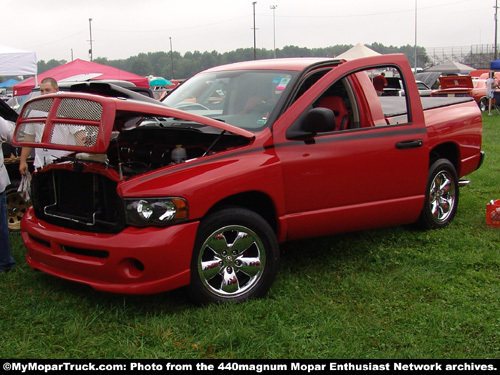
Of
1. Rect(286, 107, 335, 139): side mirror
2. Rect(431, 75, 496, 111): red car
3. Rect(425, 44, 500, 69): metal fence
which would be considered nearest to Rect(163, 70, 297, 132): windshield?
Rect(286, 107, 335, 139): side mirror

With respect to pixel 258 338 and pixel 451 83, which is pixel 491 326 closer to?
pixel 258 338

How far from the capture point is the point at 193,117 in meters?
3.84

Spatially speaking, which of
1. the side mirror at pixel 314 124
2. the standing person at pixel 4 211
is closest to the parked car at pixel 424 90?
the side mirror at pixel 314 124

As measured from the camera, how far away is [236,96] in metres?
4.77

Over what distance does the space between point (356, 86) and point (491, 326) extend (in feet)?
7.51

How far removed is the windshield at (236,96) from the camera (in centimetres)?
448

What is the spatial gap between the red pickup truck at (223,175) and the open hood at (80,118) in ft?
0.03

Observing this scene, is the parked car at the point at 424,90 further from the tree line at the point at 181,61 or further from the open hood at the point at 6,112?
the tree line at the point at 181,61

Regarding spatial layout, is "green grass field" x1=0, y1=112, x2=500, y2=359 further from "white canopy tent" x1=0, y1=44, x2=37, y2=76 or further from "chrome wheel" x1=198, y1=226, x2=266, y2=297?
"white canopy tent" x1=0, y1=44, x2=37, y2=76

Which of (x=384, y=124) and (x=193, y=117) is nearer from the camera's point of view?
(x=193, y=117)

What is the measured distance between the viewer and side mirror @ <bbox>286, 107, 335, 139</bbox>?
13.5 feet

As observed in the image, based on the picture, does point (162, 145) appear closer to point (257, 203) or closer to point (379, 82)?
point (257, 203)
